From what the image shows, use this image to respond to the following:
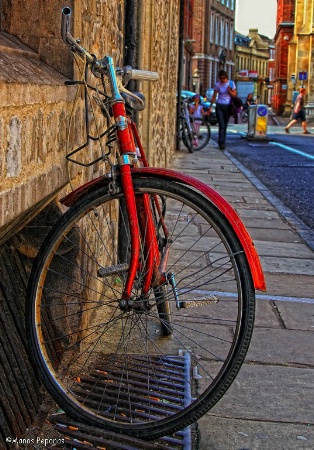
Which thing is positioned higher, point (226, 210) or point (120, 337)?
point (226, 210)

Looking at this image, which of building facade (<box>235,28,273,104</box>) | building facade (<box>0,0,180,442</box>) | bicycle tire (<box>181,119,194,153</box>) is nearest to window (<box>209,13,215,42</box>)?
building facade (<box>235,28,273,104</box>)

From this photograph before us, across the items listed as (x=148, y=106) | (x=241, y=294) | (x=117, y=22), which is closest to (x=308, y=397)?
(x=241, y=294)

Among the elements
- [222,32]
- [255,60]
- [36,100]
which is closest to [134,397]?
[36,100]

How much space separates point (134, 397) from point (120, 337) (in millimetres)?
449

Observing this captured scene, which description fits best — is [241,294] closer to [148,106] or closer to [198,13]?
[148,106]

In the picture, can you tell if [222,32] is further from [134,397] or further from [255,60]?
[134,397]

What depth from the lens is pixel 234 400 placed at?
3293mm

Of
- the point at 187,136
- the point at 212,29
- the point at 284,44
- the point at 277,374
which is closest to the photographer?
the point at 277,374

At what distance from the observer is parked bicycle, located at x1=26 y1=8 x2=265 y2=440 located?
8.92 ft

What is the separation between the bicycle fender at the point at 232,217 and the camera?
106 inches

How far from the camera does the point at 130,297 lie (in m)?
2.87

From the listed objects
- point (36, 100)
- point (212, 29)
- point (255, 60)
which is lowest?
point (36, 100)

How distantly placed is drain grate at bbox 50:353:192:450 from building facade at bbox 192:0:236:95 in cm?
7152

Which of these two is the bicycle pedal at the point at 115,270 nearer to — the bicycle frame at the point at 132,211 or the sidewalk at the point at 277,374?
the bicycle frame at the point at 132,211
